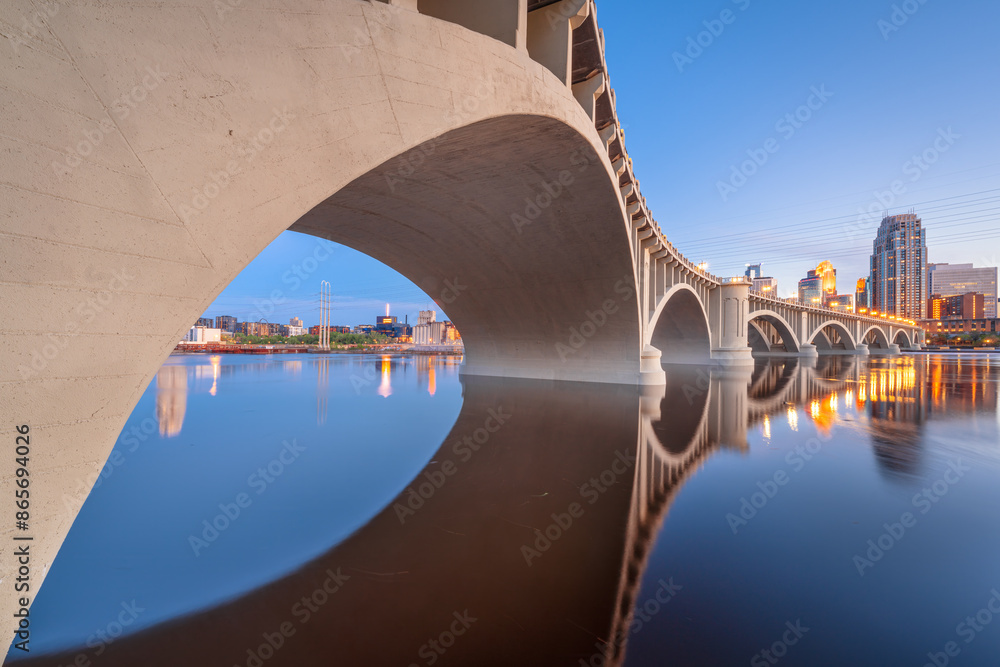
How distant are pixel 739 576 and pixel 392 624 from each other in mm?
3017

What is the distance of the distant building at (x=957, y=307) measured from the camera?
129625mm

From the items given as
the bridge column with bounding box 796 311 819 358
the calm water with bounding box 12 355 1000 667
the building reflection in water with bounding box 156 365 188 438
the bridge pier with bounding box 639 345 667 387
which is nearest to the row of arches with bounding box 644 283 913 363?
the bridge column with bounding box 796 311 819 358

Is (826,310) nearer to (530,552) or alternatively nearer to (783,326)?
(783,326)

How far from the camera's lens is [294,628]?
2.94 meters

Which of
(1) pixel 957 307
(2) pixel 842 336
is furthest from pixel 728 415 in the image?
(1) pixel 957 307

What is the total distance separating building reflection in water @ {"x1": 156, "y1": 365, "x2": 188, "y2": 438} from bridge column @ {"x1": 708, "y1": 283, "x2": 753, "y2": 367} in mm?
36712

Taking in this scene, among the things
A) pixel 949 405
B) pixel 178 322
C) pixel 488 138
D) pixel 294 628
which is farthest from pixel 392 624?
pixel 949 405

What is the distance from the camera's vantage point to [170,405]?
43.0 ft

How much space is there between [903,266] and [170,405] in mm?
188233

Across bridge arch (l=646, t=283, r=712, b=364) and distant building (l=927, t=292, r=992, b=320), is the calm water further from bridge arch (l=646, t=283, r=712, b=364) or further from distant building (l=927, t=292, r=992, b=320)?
distant building (l=927, t=292, r=992, b=320)

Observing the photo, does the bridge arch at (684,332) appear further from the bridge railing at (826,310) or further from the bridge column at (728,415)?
the bridge column at (728,415)

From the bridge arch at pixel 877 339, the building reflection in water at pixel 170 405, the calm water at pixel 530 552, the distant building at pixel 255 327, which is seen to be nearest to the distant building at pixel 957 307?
the bridge arch at pixel 877 339

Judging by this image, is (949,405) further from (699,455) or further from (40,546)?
(40,546)

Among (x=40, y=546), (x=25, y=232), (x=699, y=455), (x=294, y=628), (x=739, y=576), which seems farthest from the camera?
(x=699, y=455)
